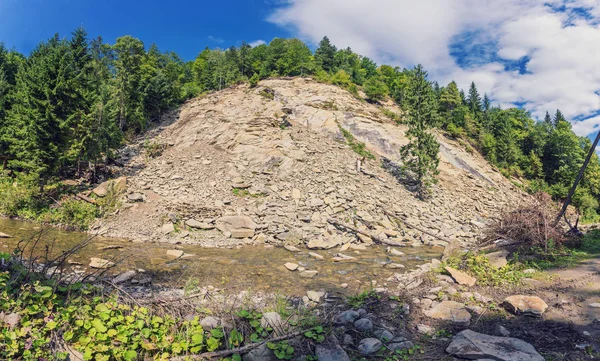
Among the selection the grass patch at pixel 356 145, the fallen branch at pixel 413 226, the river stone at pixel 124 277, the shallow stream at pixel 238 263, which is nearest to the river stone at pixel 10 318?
the shallow stream at pixel 238 263

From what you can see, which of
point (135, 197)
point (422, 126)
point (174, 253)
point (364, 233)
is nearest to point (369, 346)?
point (174, 253)

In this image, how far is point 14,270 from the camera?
398cm

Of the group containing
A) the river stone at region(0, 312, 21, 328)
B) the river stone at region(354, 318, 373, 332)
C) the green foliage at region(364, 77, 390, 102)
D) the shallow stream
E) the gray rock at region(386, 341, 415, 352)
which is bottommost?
the shallow stream

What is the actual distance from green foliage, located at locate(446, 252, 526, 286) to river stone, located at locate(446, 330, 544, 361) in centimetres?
278

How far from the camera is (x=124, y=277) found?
8.21 metres

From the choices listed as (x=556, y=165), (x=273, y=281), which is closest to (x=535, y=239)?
(x=273, y=281)

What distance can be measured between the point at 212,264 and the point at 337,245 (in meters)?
6.62

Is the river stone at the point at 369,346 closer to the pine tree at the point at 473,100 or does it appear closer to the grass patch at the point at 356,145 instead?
the grass patch at the point at 356,145

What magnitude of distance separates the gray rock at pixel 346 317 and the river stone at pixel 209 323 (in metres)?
2.07

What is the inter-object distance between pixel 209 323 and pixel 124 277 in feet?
18.2

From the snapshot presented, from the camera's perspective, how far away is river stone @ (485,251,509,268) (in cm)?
770

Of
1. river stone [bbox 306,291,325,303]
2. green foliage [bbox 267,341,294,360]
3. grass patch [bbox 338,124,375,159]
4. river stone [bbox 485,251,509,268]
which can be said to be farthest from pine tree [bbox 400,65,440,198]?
green foliage [bbox 267,341,294,360]

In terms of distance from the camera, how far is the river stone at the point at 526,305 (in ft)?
16.7

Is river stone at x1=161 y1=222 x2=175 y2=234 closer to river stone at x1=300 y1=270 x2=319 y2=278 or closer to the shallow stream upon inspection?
the shallow stream
